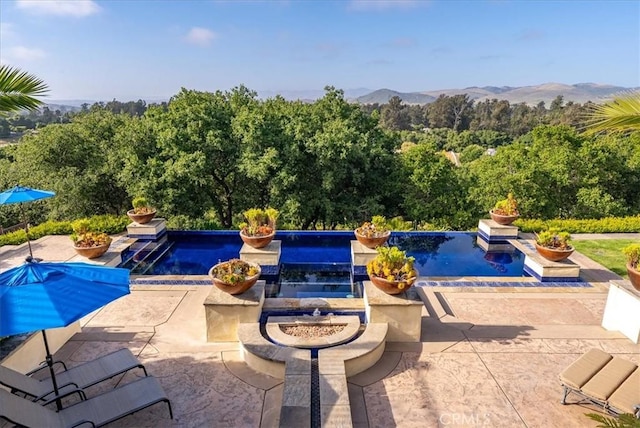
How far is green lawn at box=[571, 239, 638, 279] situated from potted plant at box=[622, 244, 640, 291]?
121 inches

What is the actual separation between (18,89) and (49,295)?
3707 millimetres

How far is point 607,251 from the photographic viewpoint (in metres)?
11.4

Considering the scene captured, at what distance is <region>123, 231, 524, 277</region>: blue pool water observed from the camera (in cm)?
1041

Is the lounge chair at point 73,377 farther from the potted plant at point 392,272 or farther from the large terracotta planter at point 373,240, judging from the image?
the large terracotta planter at point 373,240

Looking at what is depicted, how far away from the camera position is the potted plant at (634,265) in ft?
22.0

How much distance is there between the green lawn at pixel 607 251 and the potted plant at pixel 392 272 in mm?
6438

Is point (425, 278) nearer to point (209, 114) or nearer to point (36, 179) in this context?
point (209, 114)

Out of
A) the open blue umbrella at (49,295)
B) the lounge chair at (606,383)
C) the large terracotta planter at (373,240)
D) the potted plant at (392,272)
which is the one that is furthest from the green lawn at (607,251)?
the open blue umbrella at (49,295)

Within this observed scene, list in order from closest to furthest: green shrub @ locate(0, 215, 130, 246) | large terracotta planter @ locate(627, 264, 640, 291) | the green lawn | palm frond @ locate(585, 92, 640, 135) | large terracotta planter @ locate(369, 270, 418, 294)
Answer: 1. palm frond @ locate(585, 92, 640, 135)
2. large terracotta planter @ locate(369, 270, 418, 294)
3. large terracotta planter @ locate(627, 264, 640, 291)
4. the green lawn
5. green shrub @ locate(0, 215, 130, 246)

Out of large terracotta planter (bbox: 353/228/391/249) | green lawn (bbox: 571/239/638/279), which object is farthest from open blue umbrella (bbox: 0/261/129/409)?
green lawn (bbox: 571/239/638/279)

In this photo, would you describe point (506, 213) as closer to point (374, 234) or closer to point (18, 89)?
point (374, 234)

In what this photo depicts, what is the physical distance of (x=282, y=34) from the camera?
3089 centimetres

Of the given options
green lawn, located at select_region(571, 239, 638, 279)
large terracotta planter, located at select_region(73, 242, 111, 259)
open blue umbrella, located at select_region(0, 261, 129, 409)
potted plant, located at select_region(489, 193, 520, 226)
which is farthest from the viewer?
potted plant, located at select_region(489, 193, 520, 226)

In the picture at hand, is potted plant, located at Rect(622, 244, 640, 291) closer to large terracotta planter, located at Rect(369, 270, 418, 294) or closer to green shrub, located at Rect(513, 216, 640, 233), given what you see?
large terracotta planter, located at Rect(369, 270, 418, 294)
